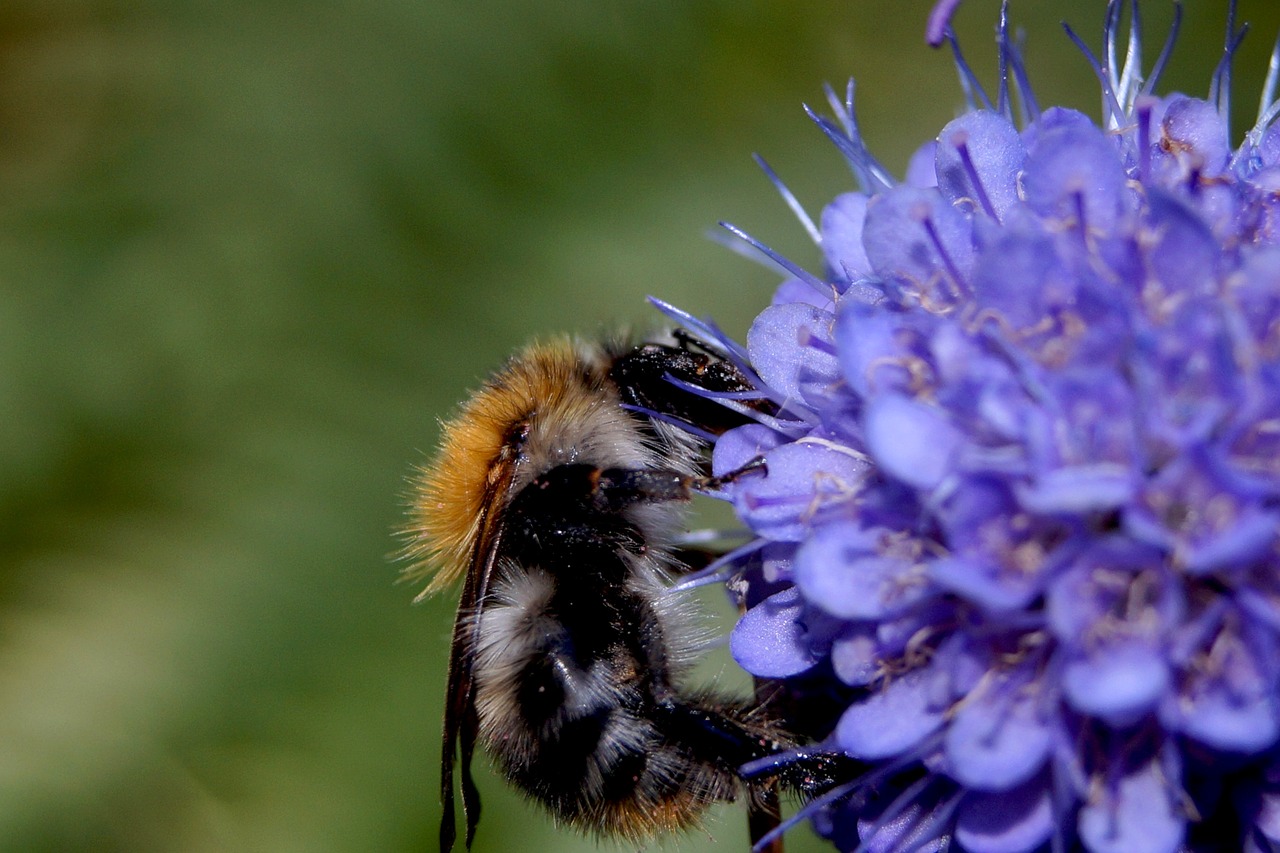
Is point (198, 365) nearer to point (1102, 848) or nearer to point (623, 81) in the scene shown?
point (623, 81)

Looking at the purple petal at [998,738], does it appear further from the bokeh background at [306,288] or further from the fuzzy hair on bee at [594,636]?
the bokeh background at [306,288]

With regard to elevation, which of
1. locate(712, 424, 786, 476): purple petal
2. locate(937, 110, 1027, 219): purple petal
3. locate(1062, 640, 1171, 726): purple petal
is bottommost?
locate(1062, 640, 1171, 726): purple petal

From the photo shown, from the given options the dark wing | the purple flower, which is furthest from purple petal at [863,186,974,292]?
the dark wing

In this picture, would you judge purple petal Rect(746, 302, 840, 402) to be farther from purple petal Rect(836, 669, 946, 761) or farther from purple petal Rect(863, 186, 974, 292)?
purple petal Rect(836, 669, 946, 761)

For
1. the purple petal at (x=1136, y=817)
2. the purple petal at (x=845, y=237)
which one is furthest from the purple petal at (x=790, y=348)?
the purple petal at (x=1136, y=817)

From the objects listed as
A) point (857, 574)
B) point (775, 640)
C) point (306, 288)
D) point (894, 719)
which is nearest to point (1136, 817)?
point (894, 719)

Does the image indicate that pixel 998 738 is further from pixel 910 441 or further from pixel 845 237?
pixel 845 237

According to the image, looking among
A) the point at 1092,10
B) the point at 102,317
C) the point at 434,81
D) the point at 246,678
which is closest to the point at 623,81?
the point at 434,81
